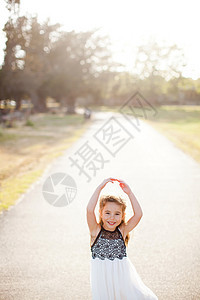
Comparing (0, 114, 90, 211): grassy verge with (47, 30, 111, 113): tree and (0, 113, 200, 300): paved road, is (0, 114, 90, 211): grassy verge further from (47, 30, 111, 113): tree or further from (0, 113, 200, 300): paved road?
(47, 30, 111, 113): tree

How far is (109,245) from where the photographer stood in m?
2.97

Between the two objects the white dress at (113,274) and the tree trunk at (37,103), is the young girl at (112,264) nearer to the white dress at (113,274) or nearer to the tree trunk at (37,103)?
the white dress at (113,274)

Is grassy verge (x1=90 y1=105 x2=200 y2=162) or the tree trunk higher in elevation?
grassy verge (x1=90 y1=105 x2=200 y2=162)

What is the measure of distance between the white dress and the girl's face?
0.14 meters

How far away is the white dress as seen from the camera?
2.94 meters

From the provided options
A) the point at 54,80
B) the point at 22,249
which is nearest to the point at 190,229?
the point at 22,249

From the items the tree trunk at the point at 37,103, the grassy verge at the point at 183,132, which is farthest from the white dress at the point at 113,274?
the tree trunk at the point at 37,103

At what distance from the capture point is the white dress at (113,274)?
294 centimetres

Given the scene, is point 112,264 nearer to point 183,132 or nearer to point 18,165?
point 18,165

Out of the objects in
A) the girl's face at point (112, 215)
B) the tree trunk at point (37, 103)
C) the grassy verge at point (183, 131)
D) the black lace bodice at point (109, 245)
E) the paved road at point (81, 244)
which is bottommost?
the tree trunk at point (37, 103)

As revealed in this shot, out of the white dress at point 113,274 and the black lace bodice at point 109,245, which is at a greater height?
the black lace bodice at point 109,245

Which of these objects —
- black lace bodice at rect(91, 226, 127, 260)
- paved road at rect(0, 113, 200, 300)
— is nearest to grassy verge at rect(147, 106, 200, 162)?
paved road at rect(0, 113, 200, 300)

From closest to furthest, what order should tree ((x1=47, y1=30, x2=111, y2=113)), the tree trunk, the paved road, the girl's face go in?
the girl's face → the paved road → tree ((x1=47, y1=30, x2=111, y2=113)) → the tree trunk

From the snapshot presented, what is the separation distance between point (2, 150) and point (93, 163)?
220 inches
